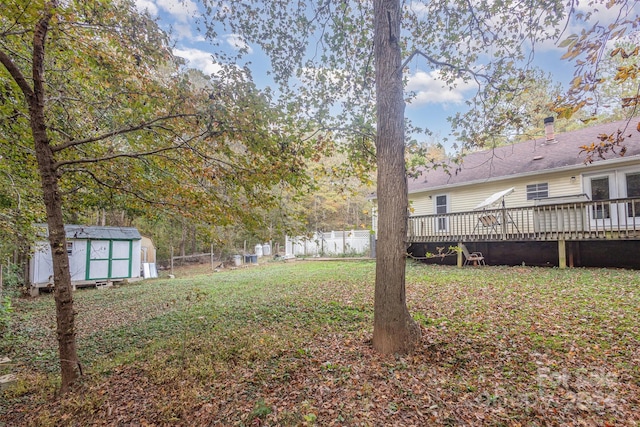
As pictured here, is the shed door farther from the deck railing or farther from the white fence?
the deck railing

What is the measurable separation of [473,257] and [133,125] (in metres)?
11.2

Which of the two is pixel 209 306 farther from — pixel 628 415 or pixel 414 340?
pixel 628 415

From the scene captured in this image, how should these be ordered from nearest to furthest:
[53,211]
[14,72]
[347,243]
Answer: [14,72]
[53,211]
[347,243]

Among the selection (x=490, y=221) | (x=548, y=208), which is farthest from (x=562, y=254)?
(x=490, y=221)

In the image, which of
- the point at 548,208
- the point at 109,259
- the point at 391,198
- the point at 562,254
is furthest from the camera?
the point at 109,259

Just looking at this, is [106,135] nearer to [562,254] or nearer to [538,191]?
[562,254]

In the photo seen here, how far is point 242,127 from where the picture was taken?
4016 millimetres

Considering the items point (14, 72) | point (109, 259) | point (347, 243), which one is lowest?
point (109, 259)

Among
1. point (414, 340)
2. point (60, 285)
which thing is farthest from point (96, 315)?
point (414, 340)

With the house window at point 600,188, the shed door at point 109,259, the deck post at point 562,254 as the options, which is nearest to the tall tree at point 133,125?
the deck post at point 562,254

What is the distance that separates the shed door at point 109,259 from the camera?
12.6m

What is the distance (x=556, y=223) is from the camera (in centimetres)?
905

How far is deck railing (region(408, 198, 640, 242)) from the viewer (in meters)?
8.20

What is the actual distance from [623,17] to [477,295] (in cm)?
514
